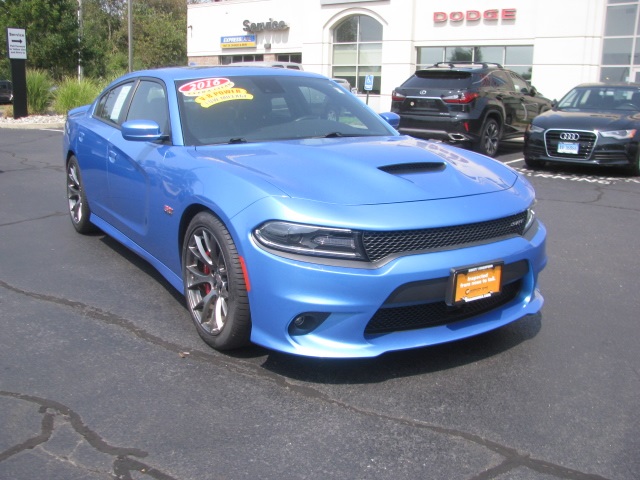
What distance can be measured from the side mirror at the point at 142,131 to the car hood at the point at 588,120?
7749 mm

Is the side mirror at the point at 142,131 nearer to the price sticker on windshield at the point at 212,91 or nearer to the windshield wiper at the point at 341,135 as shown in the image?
the price sticker on windshield at the point at 212,91

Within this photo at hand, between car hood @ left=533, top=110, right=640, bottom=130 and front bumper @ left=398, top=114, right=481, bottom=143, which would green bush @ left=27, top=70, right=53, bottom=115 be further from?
car hood @ left=533, top=110, right=640, bottom=130

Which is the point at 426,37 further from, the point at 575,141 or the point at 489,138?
the point at 575,141

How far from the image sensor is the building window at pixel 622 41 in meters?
20.7

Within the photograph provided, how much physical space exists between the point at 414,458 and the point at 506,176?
189 centimetres

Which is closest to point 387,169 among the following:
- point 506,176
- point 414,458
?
point 506,176

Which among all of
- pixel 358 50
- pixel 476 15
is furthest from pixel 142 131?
pixel 358 50

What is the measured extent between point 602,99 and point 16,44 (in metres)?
14.3

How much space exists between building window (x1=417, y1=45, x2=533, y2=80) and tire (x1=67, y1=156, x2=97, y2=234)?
1827cm

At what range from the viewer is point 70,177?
20.8 feet

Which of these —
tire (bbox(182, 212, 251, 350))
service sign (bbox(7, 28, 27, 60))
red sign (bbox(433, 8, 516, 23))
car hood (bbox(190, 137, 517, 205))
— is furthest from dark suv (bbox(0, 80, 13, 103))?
tire (bbox(182, 212, 251, 350))

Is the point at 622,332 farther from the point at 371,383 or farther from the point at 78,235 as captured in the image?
the point at 78,235

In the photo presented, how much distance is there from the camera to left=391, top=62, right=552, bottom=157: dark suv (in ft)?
38.1

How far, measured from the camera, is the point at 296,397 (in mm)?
3256
